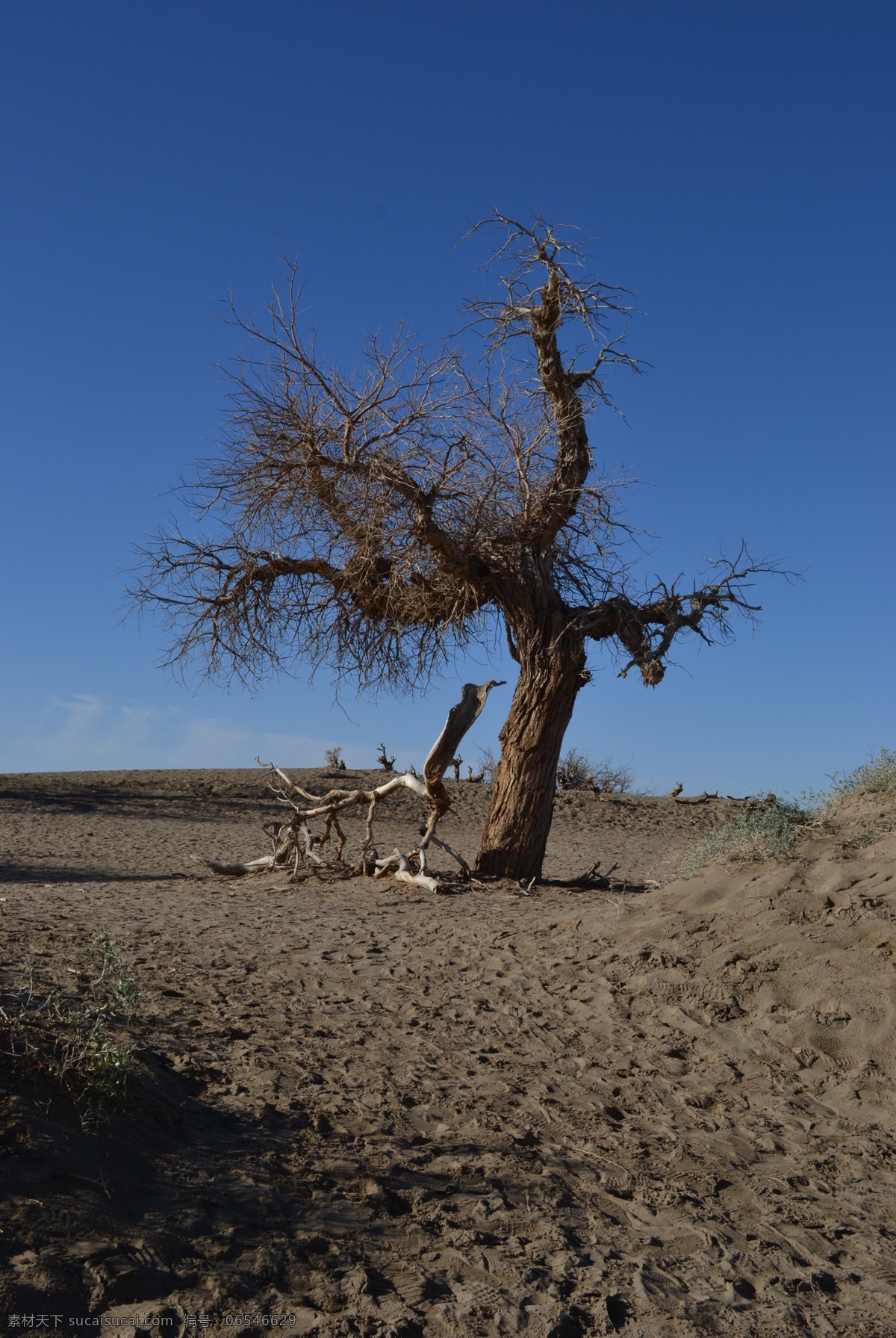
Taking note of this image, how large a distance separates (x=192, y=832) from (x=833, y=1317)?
16513 millimetres

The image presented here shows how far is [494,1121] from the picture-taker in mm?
4484

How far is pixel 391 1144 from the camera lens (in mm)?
4066

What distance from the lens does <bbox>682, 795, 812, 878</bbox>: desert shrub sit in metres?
8.15

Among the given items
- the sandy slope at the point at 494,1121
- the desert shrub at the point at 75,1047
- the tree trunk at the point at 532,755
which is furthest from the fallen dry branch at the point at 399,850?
the desert shrub at the point at 75,1047

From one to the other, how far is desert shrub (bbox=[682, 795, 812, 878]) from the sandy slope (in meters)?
0.26

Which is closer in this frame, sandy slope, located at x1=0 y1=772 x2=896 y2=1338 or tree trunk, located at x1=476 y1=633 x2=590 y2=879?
sandy slope, located at x1=0 y1=772 x2=896 y2=1338

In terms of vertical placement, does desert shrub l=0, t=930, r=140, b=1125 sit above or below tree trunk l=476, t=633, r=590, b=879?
below

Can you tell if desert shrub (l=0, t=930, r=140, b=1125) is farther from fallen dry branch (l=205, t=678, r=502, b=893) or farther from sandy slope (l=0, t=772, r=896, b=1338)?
fallen dry branch (l=205, t=678, r=502, b=893)

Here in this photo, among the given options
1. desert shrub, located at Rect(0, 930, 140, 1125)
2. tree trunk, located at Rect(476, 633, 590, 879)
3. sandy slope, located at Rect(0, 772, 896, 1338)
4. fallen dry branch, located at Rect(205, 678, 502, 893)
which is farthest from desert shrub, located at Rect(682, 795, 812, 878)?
desert shrub, located at Rect(0, 930, 140, 1125)

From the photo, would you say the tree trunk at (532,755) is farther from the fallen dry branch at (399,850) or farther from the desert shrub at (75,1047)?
the desert shrub at (75,1047)

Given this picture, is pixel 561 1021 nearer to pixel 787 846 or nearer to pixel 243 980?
pixel 243 980

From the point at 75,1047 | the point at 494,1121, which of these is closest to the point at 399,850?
the point at 494,1121

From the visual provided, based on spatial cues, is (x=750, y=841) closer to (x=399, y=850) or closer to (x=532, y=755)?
(x=532, y=755)

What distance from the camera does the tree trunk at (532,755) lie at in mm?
11328
